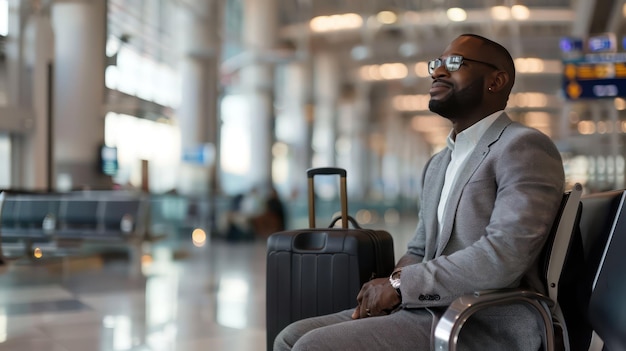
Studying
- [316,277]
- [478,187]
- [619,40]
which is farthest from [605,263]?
[619,40]

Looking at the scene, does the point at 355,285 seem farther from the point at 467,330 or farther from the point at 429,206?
the point at 467,330

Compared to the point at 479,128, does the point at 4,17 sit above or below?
above

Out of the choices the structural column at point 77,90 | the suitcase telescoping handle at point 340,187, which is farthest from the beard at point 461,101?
the structural column at point 77,90

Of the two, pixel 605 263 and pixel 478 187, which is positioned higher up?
pixel 478 187

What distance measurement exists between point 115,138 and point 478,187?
20.3m

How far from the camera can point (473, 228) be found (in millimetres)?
2188

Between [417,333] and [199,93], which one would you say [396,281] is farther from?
[199,93]

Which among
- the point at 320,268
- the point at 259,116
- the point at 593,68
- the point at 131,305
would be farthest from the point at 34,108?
the point at 259,116

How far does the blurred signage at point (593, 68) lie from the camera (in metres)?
13.3

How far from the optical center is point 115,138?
21.5m

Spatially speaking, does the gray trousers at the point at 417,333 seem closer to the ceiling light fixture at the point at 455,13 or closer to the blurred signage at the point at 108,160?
the blurred signage at the point at 108,160

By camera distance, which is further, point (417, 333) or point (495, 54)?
point (495, 54)

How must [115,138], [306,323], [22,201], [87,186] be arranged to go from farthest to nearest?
[115,138] → [87,186] → [22,201] → [306,323]

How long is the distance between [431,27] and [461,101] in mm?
26273
